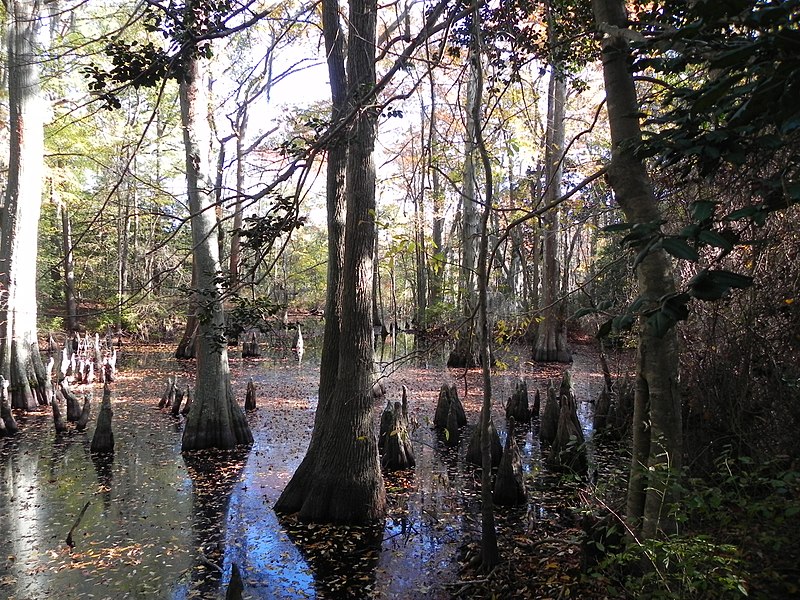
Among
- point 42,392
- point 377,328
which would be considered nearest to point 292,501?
point 42,392

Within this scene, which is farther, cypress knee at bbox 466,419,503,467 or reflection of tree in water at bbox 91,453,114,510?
cypress knee at bbox 466,419,503,467

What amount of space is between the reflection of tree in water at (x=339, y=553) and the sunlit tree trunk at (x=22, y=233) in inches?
300

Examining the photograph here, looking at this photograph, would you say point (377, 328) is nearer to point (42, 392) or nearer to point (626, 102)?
point (42, 392)

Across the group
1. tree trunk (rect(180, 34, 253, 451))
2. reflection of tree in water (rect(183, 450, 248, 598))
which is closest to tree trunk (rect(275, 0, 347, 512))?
reflection of tree in water (rect(183, 450, 248, 598))

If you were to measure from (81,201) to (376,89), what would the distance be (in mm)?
17323

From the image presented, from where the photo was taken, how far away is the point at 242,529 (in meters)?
5.50

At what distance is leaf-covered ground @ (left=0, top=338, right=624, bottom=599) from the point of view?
4375 millimetres

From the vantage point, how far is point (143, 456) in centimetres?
771

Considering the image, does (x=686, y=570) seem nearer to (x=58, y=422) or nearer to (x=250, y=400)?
(x=58, y=422)

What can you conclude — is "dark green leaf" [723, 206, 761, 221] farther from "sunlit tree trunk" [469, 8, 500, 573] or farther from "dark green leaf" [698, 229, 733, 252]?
"sunlit tree trunk" [469, 8, 500, 573]

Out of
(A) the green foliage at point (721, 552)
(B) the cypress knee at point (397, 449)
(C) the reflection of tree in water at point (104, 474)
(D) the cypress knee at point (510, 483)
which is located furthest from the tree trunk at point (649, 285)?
(C) the reflection of tree in water at point (104, 474)

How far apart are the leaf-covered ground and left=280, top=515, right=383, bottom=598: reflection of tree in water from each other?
15 mm

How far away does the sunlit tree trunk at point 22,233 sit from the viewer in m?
10.1

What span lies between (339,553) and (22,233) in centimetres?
981
